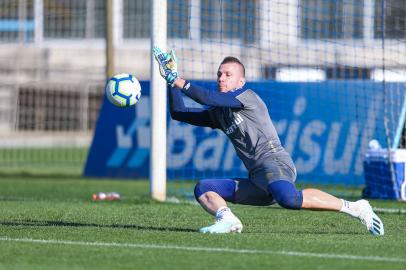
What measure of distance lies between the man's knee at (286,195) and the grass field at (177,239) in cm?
31

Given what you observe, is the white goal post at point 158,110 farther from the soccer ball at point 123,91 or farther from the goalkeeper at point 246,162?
the goalkeeper at point 246,162

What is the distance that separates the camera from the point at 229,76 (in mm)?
9836

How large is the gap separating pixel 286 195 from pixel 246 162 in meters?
0.70

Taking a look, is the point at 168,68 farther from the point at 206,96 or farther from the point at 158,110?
the point at 158,110

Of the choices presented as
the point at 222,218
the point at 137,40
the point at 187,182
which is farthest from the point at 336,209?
the point at 137,40

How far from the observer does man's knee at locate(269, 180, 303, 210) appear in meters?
9.30

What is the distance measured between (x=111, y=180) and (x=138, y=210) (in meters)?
6.75

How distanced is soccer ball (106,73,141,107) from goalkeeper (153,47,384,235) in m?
0.42

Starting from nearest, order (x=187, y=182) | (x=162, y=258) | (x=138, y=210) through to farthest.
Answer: (x=162, y=258)
(x=138, y=210)
(x=187, y=182)

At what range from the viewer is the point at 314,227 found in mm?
10609

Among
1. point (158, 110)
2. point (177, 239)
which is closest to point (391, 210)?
point (158, 110)

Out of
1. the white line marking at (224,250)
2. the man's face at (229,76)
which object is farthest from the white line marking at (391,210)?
the white line marking at (224,250)

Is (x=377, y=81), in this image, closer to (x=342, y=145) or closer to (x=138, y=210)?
(x=342, y=145)

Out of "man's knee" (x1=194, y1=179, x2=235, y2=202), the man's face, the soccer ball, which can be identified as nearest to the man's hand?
the man's face
